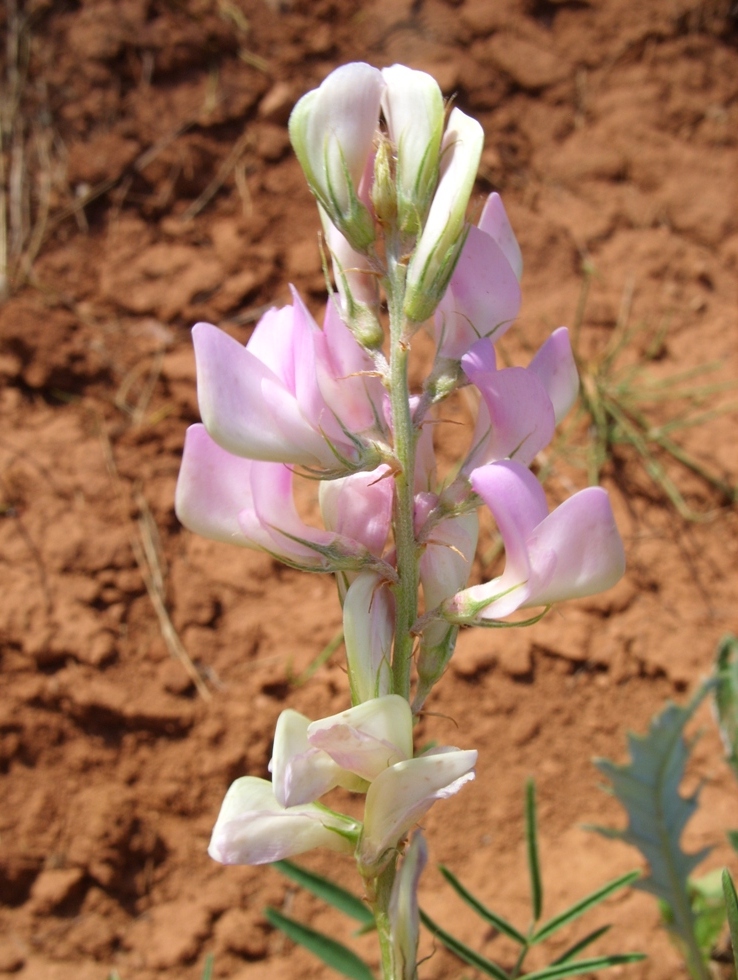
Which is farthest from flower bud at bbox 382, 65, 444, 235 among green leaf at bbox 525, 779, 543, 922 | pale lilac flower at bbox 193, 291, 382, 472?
green leaf at bbox 525, 779, 543, 922

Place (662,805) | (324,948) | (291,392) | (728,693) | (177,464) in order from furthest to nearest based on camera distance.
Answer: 1. (177,464)
2. (728,693)
3. (662,805)
4. (324,948)
5. (291,392)

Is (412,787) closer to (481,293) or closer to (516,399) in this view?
(516,399)

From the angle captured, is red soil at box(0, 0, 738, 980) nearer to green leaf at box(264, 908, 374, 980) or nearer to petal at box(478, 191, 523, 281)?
green leaf at box(264, 908, 374, 980)

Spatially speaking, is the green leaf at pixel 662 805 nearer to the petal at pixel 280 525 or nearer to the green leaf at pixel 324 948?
the green leaf at pixel 324 948

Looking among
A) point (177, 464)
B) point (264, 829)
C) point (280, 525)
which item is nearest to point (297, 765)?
point (264, 829)

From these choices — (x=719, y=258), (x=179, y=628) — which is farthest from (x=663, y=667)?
(x=719, y=258)

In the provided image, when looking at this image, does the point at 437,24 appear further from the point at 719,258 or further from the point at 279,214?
the point at 719,258
